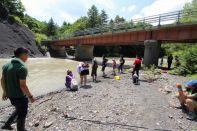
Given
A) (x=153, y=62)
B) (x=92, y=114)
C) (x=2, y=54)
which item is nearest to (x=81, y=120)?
(x=92, y=114)

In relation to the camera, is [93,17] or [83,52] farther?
[93,17]

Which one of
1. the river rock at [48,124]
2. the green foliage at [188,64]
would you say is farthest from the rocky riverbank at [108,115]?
the green foliage at [188,64]

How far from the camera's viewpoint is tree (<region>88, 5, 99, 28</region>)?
373ft

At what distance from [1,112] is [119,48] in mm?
78977

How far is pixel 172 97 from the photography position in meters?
11.1

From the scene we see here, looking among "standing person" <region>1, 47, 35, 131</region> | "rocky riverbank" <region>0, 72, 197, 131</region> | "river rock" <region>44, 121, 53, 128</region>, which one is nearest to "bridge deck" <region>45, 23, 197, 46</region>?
"rocky riverbank" <region>0, 72, 197, 131</region>

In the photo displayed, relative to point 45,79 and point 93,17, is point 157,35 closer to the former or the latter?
point 45,79

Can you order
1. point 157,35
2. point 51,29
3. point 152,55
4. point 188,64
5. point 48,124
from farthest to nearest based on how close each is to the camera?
point 51,29 < point 157,35 < point 152,55 < point 188,64 < point 48,124

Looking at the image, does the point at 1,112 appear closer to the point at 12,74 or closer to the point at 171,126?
the point at 12,74

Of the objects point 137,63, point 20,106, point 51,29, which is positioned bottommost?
point 20,106

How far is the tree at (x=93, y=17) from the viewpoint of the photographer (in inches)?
4481

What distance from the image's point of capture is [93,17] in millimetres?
115625

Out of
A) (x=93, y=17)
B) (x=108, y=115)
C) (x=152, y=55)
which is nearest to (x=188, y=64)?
(x=152, y=55)

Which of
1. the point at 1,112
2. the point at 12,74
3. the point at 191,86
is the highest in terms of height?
the point at 12,74
